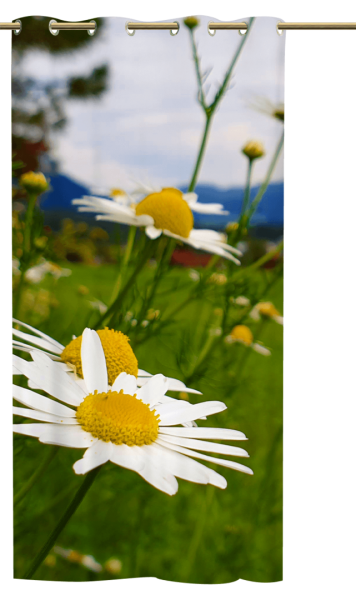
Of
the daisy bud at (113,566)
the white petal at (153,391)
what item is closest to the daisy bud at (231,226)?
the white petal at (153,391)

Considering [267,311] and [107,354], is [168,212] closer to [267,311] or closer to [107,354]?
[107,354]

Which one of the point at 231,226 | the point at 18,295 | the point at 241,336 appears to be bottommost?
the point at 241,336

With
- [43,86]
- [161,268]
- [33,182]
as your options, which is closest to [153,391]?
[161,268]

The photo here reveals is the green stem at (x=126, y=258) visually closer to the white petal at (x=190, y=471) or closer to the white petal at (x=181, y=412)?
the white petal at (x=181, y=412)

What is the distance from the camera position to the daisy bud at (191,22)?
3.67 feet

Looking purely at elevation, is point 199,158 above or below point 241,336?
above

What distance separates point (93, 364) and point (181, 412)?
0.44ft

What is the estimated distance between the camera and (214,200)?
113 centimetres

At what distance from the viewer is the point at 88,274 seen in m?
1.22

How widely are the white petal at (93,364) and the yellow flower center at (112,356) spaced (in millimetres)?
41

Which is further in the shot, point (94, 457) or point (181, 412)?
point (181, 412)
